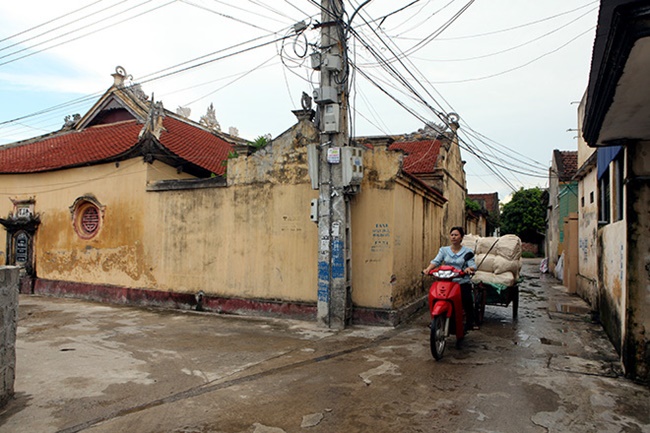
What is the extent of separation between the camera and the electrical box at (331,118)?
848cm

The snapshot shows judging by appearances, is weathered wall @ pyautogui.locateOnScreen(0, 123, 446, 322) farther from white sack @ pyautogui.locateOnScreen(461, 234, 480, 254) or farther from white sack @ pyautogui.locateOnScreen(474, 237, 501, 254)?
white sack @ pyautogui.locateOnScreen(474, 237, 501, 254)

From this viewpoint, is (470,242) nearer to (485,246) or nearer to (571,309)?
(485,246)

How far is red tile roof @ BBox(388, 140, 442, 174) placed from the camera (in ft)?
54.5

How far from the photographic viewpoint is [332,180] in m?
8.61

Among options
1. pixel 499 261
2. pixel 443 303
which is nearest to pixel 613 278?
pixel 499 261

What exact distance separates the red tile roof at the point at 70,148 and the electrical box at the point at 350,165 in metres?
6.87

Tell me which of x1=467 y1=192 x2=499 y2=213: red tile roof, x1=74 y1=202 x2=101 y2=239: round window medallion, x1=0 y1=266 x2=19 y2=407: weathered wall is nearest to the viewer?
x1=0 y1=266 x2=19 y2=407: weathered wall

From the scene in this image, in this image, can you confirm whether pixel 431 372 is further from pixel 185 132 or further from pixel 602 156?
pixel 185 132

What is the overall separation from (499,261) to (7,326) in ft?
25.8

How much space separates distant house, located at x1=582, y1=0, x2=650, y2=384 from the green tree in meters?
33.9

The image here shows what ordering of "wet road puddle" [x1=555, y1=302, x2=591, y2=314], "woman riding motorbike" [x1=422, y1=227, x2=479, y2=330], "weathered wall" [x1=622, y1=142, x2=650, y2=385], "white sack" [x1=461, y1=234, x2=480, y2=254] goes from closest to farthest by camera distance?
"weathered wall" [x1=622, y1=142, x2=650, y2=385], "woman riding motorbike" [x1=422, y1=227, x2=479, y2=330], "white sack" [x1=461, y1=234, x2=480, y2=254], "wet road puddle" [x1=555, y1=302, x2=591, y2=314]

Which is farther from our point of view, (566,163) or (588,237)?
(566,163)

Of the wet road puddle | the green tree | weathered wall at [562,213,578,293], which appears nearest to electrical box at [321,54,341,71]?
the wet road puddle

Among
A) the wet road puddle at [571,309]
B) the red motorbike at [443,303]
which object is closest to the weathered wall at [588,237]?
the wet road puddle at [571,309]
